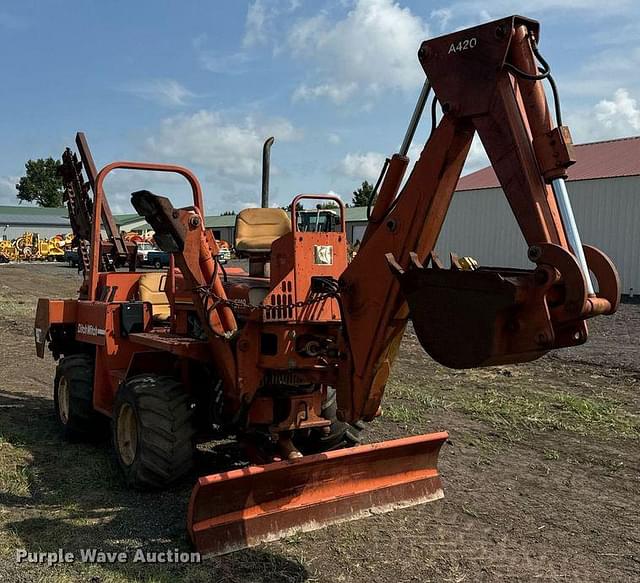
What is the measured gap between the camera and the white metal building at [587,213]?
872 inches

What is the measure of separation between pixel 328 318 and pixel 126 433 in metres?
1.89

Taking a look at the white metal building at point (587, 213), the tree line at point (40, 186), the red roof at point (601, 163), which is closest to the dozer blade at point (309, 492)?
the red roof at point (601, 163)

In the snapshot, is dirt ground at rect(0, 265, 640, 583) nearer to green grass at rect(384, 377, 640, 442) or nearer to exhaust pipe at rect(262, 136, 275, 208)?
green grass at rect(384, 377, 640, 442)

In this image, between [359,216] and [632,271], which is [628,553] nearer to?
[632,271]

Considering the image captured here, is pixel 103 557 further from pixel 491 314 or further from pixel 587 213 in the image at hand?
pixel 587 213

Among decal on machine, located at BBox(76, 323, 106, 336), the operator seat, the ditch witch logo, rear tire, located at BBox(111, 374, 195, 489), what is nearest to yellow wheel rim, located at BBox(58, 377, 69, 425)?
decal on machine, located at BBox(76, 323, 106, 336)

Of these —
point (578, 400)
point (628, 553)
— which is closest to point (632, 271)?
point (578, 400)

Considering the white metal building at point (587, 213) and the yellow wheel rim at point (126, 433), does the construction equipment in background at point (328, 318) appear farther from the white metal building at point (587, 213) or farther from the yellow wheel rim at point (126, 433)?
the white metal building at point (587, 213)

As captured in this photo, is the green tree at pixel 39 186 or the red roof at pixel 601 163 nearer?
the red roof at pixel 601 163

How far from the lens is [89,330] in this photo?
6.71 m

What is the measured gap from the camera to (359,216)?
2016 inches

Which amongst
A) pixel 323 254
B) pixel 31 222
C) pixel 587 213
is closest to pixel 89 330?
pixel 323 254

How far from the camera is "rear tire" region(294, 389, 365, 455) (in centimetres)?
595

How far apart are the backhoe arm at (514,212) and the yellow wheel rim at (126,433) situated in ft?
8.03
